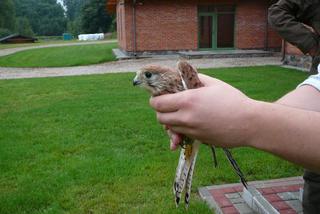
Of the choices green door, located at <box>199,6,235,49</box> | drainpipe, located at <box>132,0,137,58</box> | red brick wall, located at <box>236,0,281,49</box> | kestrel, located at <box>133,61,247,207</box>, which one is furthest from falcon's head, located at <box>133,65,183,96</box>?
red brick wall, located at <box>236,0,281,49</box>

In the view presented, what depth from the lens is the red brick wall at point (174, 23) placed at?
23562 millimetres

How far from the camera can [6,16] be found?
95188mm

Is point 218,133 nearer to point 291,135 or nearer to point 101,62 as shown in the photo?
point 291,135

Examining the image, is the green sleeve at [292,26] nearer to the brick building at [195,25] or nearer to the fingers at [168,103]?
the fingers at [168,103]

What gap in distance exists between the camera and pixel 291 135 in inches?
40.8

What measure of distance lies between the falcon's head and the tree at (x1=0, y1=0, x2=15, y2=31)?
99546 mm

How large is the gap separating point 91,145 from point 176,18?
60.0 feet

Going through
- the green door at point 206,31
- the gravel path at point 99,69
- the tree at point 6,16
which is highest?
the tree at point 6,16

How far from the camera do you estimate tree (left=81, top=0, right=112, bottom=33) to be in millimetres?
69500

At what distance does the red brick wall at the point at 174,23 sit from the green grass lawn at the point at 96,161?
45.7ft

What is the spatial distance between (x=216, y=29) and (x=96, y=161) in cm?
2022

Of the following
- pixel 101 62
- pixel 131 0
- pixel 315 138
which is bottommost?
pixel 101 62

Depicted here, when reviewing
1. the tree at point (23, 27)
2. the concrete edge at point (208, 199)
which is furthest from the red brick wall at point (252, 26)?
the tree at point (23, 27)

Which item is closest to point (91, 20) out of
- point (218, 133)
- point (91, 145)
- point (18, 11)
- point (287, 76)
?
point (18, 11)
